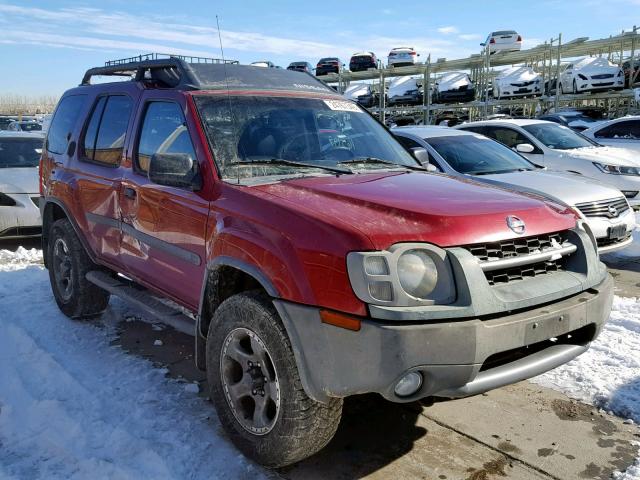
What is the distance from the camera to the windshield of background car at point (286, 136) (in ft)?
11.1

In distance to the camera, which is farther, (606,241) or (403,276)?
(606,241)

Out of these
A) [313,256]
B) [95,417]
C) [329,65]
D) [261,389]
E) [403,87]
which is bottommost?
[95,417]

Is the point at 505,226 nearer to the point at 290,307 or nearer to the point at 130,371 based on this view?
the point at 290,307

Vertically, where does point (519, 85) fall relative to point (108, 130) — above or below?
above

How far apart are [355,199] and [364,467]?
1358 mm

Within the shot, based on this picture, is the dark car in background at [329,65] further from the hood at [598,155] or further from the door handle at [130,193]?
the door handle at [130,193]

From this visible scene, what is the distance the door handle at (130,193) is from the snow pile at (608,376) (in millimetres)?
2974

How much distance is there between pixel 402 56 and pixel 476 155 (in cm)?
2359

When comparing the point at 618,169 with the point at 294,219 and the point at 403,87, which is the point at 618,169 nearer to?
the point at 294,219

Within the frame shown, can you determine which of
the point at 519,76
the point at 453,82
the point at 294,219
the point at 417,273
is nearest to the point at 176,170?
the point at 294,219

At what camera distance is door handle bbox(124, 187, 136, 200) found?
3.94 m

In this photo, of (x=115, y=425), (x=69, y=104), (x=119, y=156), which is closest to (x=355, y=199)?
(x=115, y=425)

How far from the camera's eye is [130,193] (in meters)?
3.98

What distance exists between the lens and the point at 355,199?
2.84 metres
